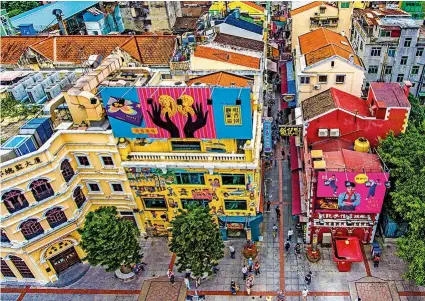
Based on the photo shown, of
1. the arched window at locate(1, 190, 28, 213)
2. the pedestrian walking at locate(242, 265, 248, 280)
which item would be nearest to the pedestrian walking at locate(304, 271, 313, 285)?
the pedestrian walking at locate(242, 265, 248, 280)

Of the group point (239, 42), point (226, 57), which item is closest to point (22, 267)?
point (226, 57)

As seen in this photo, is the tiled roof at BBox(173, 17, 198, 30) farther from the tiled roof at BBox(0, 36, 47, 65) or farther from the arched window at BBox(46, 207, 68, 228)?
the arched window at BBox(46, 207, 68, 228)

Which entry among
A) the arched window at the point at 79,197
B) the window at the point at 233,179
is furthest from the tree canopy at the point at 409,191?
the arched window at the point at 79,197

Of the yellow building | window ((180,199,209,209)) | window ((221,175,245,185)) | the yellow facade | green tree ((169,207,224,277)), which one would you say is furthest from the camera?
the yellow building

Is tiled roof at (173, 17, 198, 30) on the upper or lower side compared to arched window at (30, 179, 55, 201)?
upper

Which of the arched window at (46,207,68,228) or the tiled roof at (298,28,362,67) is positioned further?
the tiled roof at (298,28,362,67)

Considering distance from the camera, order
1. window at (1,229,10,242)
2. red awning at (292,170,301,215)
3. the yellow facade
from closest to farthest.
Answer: the yellow facade < window at (1,229,10,242) < red awning at (292,170,301,215)
